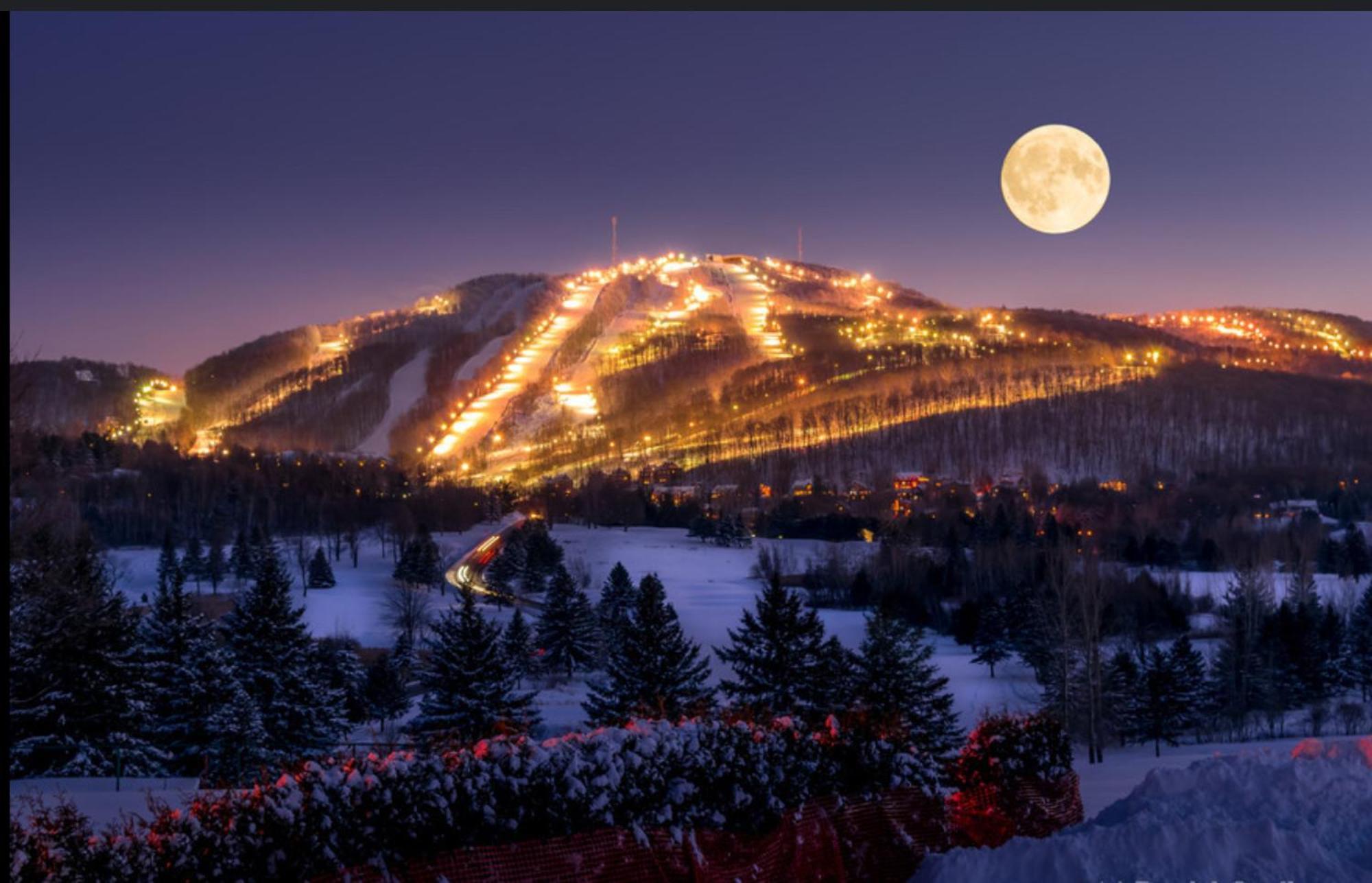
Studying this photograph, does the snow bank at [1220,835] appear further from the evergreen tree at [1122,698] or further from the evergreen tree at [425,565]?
the evergreen tree at [425,565]

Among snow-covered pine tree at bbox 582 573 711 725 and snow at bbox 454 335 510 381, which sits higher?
snow at bbox 454 335 510 381

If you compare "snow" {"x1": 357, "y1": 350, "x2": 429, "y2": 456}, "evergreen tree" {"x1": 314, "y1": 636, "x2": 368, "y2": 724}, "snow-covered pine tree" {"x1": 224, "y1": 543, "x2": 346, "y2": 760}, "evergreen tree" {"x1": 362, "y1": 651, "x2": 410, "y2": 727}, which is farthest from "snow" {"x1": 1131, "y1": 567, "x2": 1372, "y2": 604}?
"snow" {"x1": 357, "y1": 350, "x2": 429, "y2": 456}

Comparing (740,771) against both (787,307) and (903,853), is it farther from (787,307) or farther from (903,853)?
(787,307)

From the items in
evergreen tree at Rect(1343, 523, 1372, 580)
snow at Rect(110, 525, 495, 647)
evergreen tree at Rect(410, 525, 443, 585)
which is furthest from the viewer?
evergreen tree at Rect(1343, 523, 1372, 580)

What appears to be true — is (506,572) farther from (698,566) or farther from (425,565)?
(698,566)

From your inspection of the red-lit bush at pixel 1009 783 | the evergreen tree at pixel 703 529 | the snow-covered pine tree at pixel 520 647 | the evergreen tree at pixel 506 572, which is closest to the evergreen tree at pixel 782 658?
the snow-covered pine tree at pixel 520 647

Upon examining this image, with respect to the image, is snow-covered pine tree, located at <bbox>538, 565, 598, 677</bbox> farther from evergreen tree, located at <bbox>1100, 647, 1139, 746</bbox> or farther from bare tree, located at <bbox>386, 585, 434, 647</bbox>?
evergreen tree, located at <bbox>1100, 647, 1139, 746</bbox>

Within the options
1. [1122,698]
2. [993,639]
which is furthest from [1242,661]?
[993,639]
